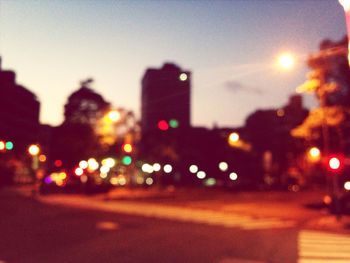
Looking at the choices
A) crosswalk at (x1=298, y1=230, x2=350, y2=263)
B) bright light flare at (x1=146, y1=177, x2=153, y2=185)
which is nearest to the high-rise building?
crosswalk at (x1=298, y1=230, x2=350, y2=263)

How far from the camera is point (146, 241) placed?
15438 mm

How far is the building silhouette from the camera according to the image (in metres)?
13.9

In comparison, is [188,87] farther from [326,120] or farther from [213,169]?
[213,169]

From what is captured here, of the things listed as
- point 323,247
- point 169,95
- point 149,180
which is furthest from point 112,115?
point 149,180

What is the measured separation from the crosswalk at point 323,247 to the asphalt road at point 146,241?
3cm

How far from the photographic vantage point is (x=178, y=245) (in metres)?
14.6

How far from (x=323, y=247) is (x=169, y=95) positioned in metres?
8.38

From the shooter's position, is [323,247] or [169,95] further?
[169,95]

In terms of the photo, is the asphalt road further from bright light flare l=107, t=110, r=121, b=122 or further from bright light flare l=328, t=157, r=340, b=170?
bright light flare l=107, t=110, r=121, b=122

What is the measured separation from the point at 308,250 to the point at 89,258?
20.6 ft

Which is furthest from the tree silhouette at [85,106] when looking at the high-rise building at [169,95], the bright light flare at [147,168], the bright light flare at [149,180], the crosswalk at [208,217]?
the bright light flare at [149,180]

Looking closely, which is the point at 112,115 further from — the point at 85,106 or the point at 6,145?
the point at 6,145

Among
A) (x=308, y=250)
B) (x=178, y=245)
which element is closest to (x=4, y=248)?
(x=178, y=245)

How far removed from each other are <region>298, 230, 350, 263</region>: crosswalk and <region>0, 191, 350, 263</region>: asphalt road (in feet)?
0.09
